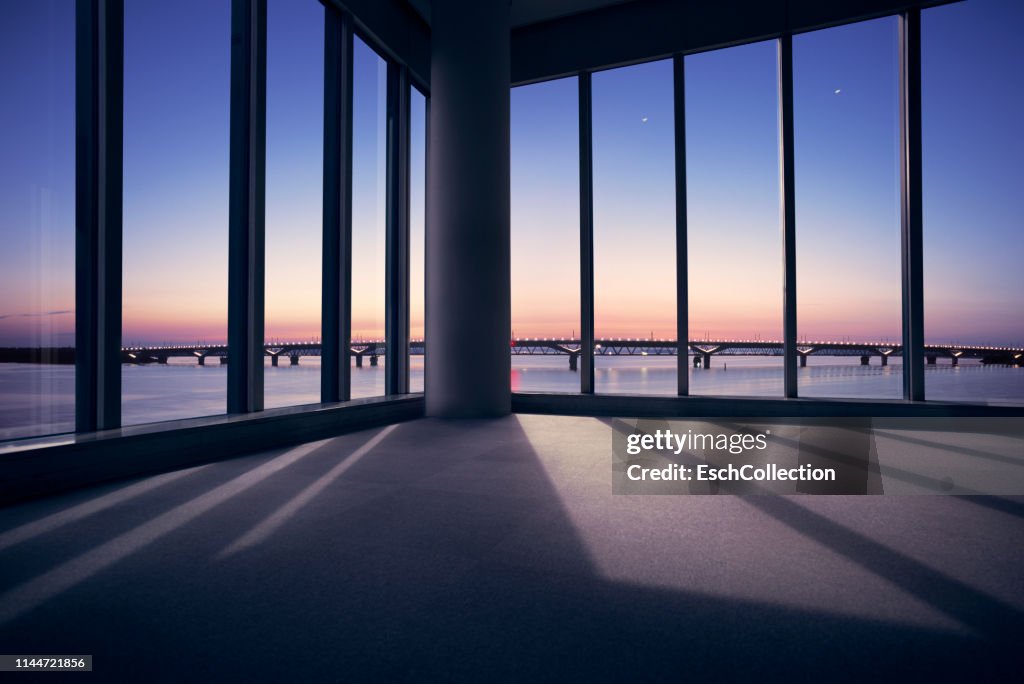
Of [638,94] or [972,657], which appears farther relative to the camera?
[638,94]

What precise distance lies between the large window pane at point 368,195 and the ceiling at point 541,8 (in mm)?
1020

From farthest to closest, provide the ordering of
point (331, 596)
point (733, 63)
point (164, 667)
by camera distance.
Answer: point (733, 63) < point (331, 596) < point (164, 667)

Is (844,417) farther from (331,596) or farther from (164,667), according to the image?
(164,667)

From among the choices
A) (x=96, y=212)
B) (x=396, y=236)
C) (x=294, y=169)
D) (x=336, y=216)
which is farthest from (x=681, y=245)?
(x=96, y=212)

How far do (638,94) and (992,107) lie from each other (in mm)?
4037

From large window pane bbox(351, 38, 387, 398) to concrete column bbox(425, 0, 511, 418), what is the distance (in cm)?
78

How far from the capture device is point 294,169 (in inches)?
209

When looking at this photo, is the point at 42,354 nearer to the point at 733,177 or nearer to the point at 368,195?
the point at 368,195

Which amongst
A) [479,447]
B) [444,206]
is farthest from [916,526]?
[444,206]

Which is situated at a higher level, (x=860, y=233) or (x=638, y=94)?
(x=638, y=94)

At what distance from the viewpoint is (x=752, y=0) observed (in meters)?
6.45

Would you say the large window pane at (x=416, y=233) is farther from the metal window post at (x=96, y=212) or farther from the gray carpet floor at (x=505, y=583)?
the gray carpet floor at (x=505, y=583)

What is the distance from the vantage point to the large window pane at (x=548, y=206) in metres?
7.16

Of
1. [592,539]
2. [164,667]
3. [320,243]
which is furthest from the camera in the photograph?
[320,243]
